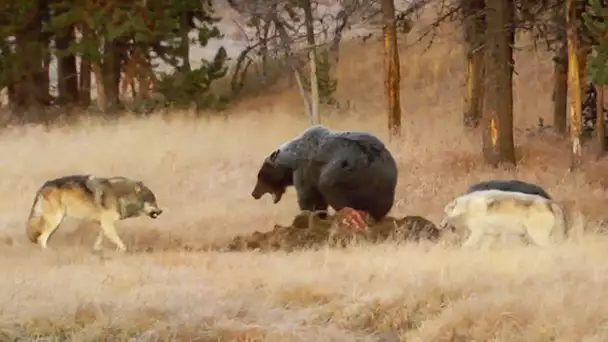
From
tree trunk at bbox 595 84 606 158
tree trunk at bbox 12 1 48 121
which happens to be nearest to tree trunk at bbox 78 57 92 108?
tree trunk at bbox 12 1 48 121

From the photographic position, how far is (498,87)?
57.1 feet

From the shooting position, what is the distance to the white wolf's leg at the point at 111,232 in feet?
33.8

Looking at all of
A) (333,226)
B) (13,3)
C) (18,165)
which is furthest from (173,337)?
(13,3)

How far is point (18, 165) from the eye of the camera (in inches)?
696

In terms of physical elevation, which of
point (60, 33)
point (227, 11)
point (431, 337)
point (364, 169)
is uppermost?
point (227, 11)

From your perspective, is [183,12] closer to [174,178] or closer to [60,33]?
[60,33]

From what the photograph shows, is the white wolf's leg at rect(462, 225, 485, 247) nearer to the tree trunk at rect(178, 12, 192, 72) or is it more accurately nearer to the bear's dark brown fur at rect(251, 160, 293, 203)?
the bear's dark brown fur at rect(251, 160, 293, 203)

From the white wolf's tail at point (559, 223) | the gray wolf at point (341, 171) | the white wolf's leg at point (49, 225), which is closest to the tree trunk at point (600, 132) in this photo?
the gray wolf at point (341, 171)

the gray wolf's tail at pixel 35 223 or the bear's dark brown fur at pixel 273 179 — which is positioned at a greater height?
the bear's dark brown fur at pixel 273 179

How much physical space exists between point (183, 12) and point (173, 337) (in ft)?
75.7

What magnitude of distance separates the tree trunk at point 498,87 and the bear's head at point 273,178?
21.3 ft

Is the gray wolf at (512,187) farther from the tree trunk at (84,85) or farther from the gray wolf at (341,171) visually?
the tree trunk at (84,85)

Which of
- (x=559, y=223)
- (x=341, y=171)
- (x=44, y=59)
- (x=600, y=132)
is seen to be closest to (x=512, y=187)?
(x=559, y=223)

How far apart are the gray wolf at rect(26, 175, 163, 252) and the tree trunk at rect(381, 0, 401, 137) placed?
34.7 ft
